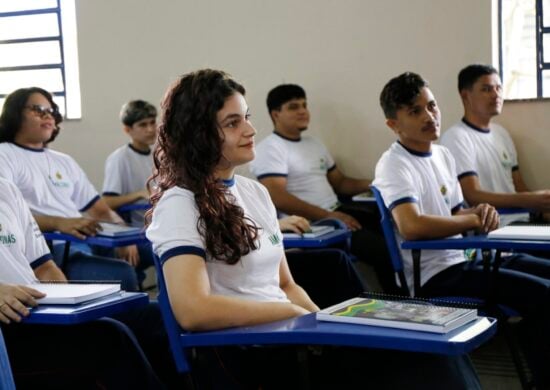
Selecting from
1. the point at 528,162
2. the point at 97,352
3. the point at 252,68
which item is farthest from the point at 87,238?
the point at 528,162

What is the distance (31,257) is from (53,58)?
334 cm

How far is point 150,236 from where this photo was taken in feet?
6.09

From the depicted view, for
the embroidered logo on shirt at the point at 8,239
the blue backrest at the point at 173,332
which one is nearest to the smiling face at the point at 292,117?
the embroidered logo on shirt at the point at 8,239

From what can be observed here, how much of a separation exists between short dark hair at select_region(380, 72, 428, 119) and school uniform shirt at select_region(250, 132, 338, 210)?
1394 millimetres

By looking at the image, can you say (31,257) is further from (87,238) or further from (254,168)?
(254,168)

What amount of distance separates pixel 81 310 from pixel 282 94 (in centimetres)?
295

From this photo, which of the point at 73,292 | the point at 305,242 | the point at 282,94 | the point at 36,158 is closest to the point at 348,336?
the point at 73,292

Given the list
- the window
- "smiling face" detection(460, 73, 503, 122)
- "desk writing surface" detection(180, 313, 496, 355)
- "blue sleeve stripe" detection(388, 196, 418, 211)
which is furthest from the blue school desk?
the window

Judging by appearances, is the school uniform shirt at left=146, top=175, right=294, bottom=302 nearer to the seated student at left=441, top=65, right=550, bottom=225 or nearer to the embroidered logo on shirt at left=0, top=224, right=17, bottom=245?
the embroidered logo on shirt at left=0, top=224, right=17, bottom=245

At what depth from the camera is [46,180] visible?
4.01 meters

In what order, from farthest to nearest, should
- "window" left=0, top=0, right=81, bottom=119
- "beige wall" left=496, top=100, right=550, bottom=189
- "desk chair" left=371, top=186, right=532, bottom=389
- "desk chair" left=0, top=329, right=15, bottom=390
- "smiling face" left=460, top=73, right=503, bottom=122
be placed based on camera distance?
"window" left=0, top=0, right=81, bottom=119 < "beige wall" left=496, top=100, right=550, bottom=189 < "smiling face" left=460, top=73, right=503, bottom=122 < "desk chair" left=371, top=186, right=532, bottom=389 < "desk chair" left=0, top=329, right=15, bottom=390

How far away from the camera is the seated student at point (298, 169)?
4555mm

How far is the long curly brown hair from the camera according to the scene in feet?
6.29

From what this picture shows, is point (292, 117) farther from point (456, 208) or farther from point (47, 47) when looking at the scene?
point (47, 47)
